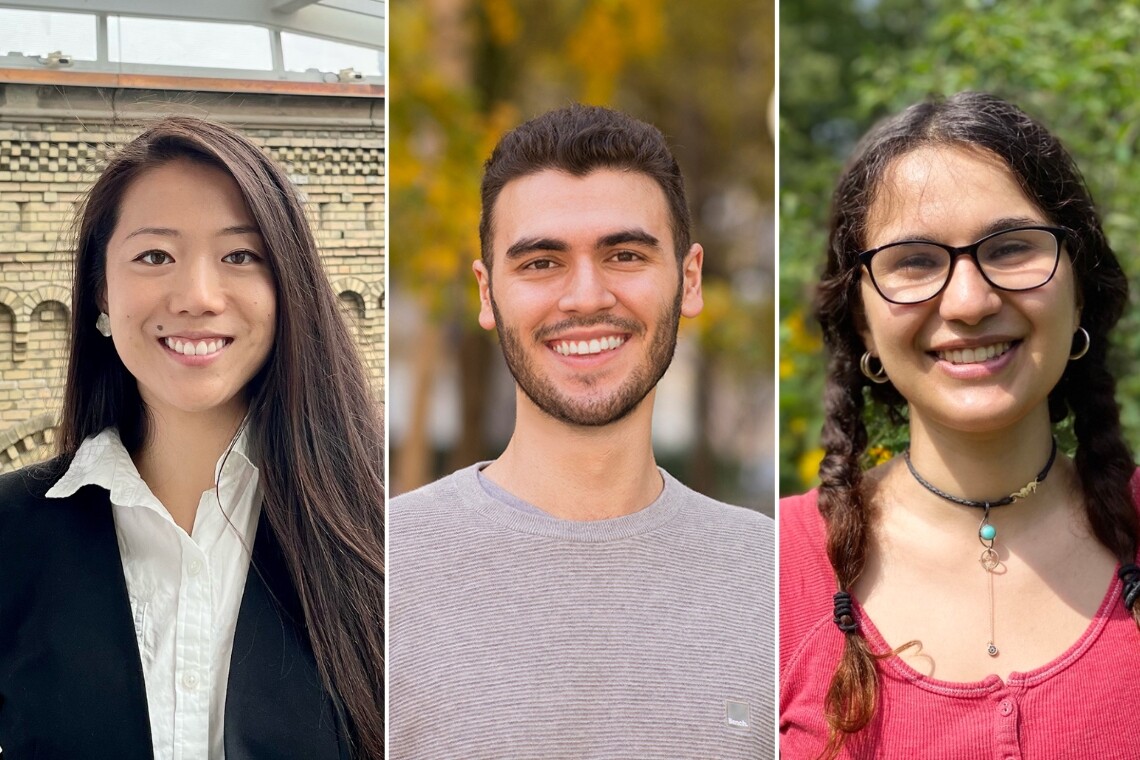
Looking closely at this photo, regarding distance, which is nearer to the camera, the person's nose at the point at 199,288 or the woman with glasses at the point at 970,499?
the woman with glasses at the point at 970,499

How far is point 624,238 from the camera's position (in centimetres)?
225

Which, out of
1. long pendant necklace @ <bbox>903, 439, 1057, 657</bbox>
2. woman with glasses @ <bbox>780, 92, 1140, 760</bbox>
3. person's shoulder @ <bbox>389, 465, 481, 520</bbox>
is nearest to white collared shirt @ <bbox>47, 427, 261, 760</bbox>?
person's shoulder @ <bbox>389, 465, 481, 520</bbox>

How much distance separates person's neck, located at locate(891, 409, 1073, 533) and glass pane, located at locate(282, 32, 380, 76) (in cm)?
130

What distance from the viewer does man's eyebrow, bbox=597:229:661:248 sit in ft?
7.36

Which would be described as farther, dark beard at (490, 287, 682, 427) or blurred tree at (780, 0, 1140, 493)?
blurred tree at (780, 0, 1140, 493)

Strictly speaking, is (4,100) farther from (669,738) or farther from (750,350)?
(669,738)

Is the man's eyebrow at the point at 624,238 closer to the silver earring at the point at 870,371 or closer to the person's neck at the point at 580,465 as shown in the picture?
the person's neck at the point at 580,465

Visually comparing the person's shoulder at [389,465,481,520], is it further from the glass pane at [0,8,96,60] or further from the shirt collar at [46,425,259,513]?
the glass pane at [0,8,96,60]

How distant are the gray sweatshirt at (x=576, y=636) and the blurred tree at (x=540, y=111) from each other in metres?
0.18

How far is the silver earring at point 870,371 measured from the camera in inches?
93.7

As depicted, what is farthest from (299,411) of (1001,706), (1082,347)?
(1082,347)

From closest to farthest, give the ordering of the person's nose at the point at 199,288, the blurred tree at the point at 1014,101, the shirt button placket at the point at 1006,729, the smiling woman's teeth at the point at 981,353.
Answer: the shirt button placket at the point at 1006,729 → the smiling woman's teeth at the point at 981,353 → the person's nose at the point at 199,288 → the blurred tree at the point at 1014,101

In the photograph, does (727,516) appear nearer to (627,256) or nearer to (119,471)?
(627,256)

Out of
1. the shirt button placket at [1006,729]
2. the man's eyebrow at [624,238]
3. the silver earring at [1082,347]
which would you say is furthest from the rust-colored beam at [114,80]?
the shirt button placket at [1006,729]
